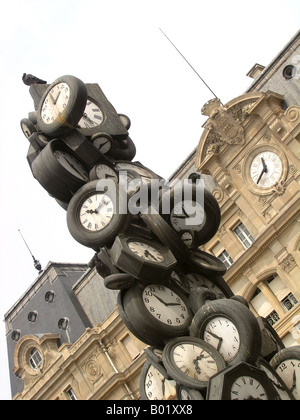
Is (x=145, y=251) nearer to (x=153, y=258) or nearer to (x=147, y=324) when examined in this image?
(x=153, y=258)

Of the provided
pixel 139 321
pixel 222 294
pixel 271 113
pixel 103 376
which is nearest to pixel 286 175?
pixel 271 113

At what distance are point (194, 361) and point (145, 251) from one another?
7.36 ft

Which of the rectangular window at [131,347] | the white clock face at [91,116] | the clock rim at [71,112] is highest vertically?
the rectangular window at [131,347]

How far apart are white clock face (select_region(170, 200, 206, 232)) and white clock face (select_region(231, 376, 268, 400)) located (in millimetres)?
3846

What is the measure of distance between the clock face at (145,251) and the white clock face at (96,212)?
2.35ft

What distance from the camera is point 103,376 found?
3628cm

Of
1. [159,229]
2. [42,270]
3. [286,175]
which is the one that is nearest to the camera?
[159,229]

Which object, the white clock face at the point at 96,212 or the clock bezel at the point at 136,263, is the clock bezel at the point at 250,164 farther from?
the clock bezel at the point at 136,263

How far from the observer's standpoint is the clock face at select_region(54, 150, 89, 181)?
14.0m

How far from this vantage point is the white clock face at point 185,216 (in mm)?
13922

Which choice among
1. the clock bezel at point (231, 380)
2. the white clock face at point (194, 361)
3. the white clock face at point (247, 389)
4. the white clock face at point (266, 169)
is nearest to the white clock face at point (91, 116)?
the white clock face at point (194, 361)

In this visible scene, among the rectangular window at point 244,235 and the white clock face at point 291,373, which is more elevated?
the rectangular window at point 244,235
